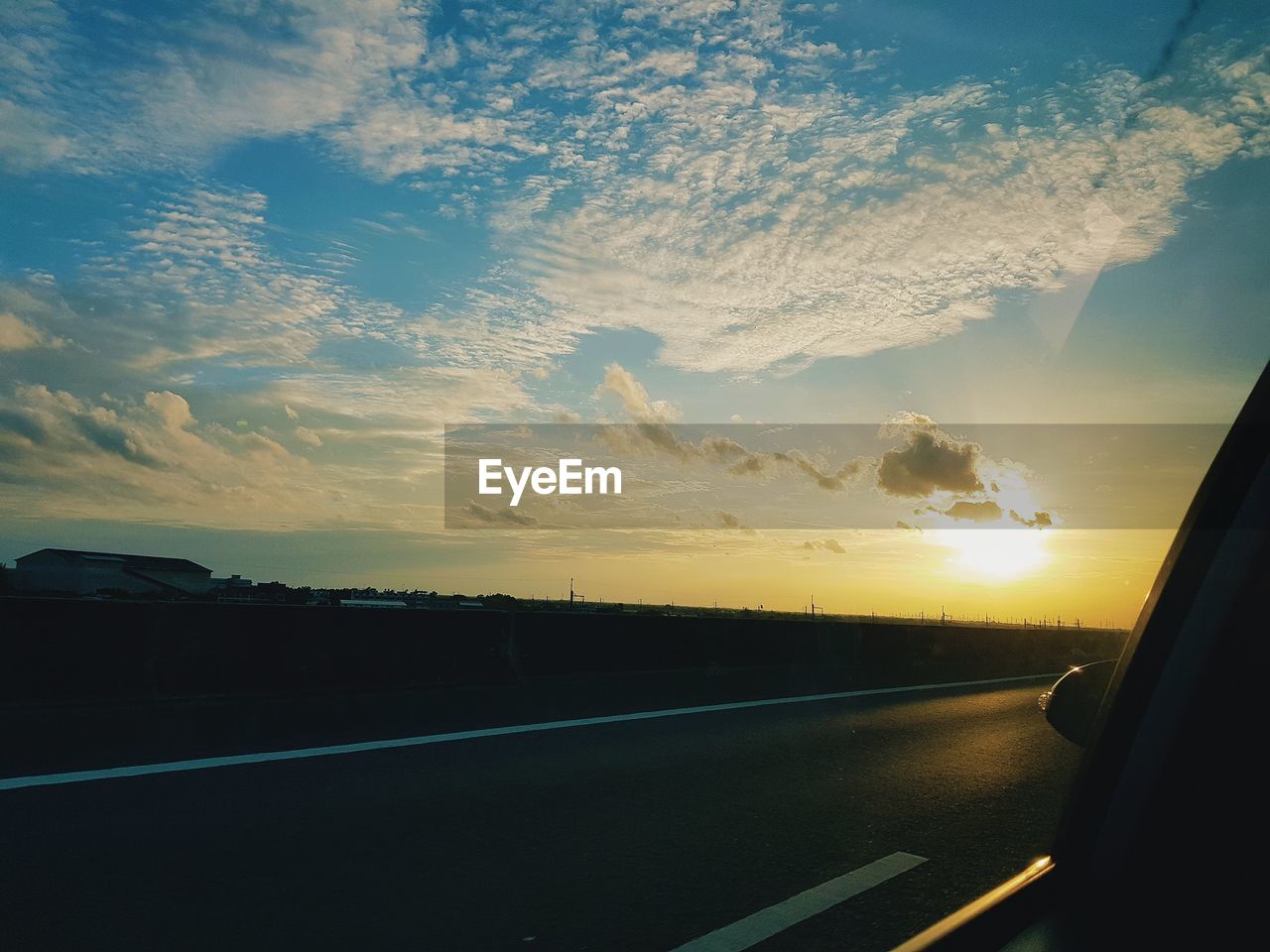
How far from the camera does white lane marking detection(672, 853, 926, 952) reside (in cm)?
373

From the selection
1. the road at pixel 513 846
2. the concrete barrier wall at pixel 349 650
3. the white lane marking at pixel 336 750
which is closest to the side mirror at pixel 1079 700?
the concrete barrier wall at pixel 349 650

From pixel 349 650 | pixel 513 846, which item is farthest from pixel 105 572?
pixel 513 846

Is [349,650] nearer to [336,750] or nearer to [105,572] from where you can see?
[336,750]

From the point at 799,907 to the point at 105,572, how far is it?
76.5 meters

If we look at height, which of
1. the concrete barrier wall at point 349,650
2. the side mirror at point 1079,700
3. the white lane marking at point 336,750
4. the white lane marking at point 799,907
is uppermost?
the side mirror at point 1079,700

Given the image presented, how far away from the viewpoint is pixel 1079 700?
2279 millimetres

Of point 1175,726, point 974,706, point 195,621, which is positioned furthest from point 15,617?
point 974,706

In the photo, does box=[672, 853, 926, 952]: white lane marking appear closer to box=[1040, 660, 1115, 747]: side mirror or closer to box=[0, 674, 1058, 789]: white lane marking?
box=[1040, 660, 1115, 747]: side mirror

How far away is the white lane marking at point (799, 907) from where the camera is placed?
3727 mm

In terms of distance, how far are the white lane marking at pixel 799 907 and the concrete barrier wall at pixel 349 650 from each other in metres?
1.71

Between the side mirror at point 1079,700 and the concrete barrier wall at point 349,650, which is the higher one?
the side mirror at point 1079,700

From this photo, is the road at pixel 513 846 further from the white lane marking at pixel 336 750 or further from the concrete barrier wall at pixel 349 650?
the concrete barrier wall at pixel 349 650

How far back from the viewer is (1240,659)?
5.98ft

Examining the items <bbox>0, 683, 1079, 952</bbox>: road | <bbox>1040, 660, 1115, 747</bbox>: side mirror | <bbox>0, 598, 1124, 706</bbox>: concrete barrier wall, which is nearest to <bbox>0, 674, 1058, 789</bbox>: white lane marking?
<bbox>0, 683, 1079, 952</bbox>: road
